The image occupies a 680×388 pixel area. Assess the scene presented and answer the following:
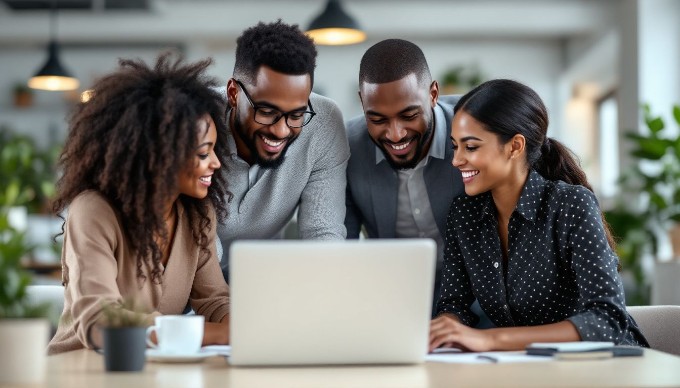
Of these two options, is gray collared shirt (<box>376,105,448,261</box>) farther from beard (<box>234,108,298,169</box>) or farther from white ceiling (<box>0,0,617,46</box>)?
white ceiling (<box>0,0,617,46</box>)

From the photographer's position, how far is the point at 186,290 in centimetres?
229

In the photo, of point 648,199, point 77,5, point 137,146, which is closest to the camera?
point 137,146

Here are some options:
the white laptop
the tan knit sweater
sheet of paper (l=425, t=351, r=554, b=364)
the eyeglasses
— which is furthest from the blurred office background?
the white laptop

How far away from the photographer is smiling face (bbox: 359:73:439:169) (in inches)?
105

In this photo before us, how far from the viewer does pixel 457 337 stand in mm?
1957

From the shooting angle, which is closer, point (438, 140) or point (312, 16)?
point (438, 140)

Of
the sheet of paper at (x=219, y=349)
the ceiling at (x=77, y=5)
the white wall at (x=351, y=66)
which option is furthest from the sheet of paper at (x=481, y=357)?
the white wall at (x=351, y=66)

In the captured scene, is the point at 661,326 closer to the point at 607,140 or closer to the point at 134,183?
the point at 134,183

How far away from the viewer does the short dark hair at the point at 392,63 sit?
2689 millimetres

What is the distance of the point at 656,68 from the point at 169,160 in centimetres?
604

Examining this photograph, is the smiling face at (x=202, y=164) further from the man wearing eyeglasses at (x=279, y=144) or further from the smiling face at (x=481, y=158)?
the smiling face at (x=481, y=158)

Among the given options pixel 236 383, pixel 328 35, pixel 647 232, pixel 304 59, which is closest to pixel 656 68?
pixel 647 232

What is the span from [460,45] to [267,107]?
332 inches

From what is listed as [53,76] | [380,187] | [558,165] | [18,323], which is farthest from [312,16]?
[18,323]
